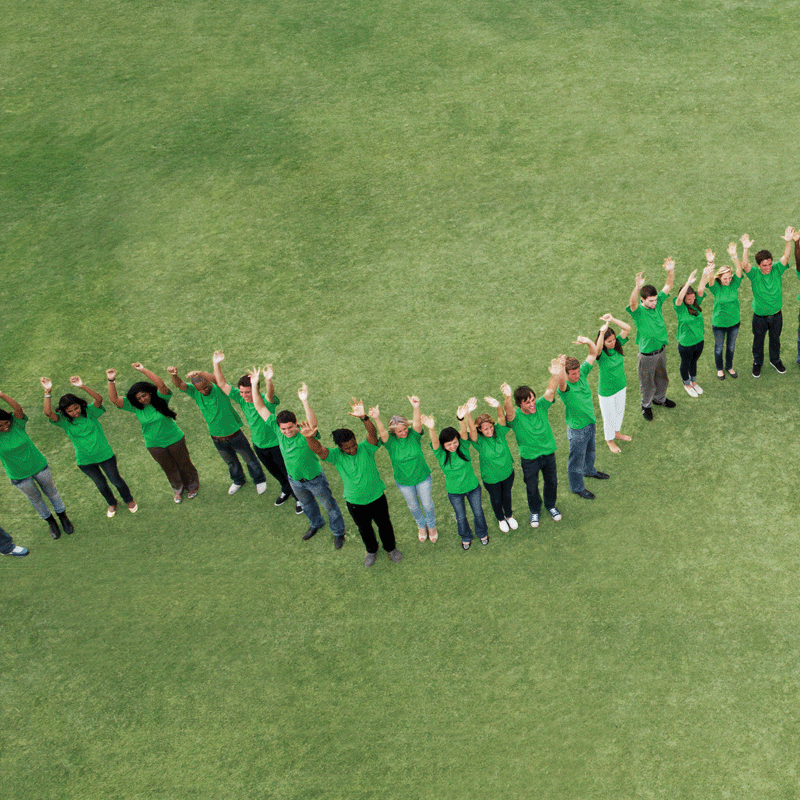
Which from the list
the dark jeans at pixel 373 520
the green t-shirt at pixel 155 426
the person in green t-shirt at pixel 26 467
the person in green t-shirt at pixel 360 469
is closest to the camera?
the person in green t-shirt at pixel 360 469

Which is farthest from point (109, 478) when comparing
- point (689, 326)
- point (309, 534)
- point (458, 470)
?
point (689, 326)

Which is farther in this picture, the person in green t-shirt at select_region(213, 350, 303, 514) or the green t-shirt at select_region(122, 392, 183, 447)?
the green t-shirt at select_region(122, 392, 183, 447)

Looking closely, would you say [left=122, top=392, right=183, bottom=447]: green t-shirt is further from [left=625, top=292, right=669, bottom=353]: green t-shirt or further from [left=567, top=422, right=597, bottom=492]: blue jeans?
[left=625, top=292, right=669, bottom=353]: green t-shirt

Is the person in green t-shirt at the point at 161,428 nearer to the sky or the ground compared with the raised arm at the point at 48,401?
nearer to the ground

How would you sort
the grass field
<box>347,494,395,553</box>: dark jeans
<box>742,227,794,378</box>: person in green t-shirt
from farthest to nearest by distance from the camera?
<box>742,227,794,378</box>: person in green t-shirt → <box>347,494,395,553</box>: dark jeans → the grass field

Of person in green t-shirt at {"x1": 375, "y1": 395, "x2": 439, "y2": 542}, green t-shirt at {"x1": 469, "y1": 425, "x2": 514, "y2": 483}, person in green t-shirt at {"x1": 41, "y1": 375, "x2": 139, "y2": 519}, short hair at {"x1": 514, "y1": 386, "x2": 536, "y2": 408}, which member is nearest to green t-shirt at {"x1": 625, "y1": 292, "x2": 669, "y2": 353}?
short hair at {"x1": 514, "y1": 386, "x2": 536, "y2": 408}

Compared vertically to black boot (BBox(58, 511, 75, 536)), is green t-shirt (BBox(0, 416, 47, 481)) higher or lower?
higher

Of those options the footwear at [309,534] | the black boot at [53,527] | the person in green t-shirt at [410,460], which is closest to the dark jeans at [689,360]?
the person in green t-shirt at [410,460]

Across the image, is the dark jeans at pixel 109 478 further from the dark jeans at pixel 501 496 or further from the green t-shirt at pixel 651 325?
the green t-shirt at pixel 651 325
